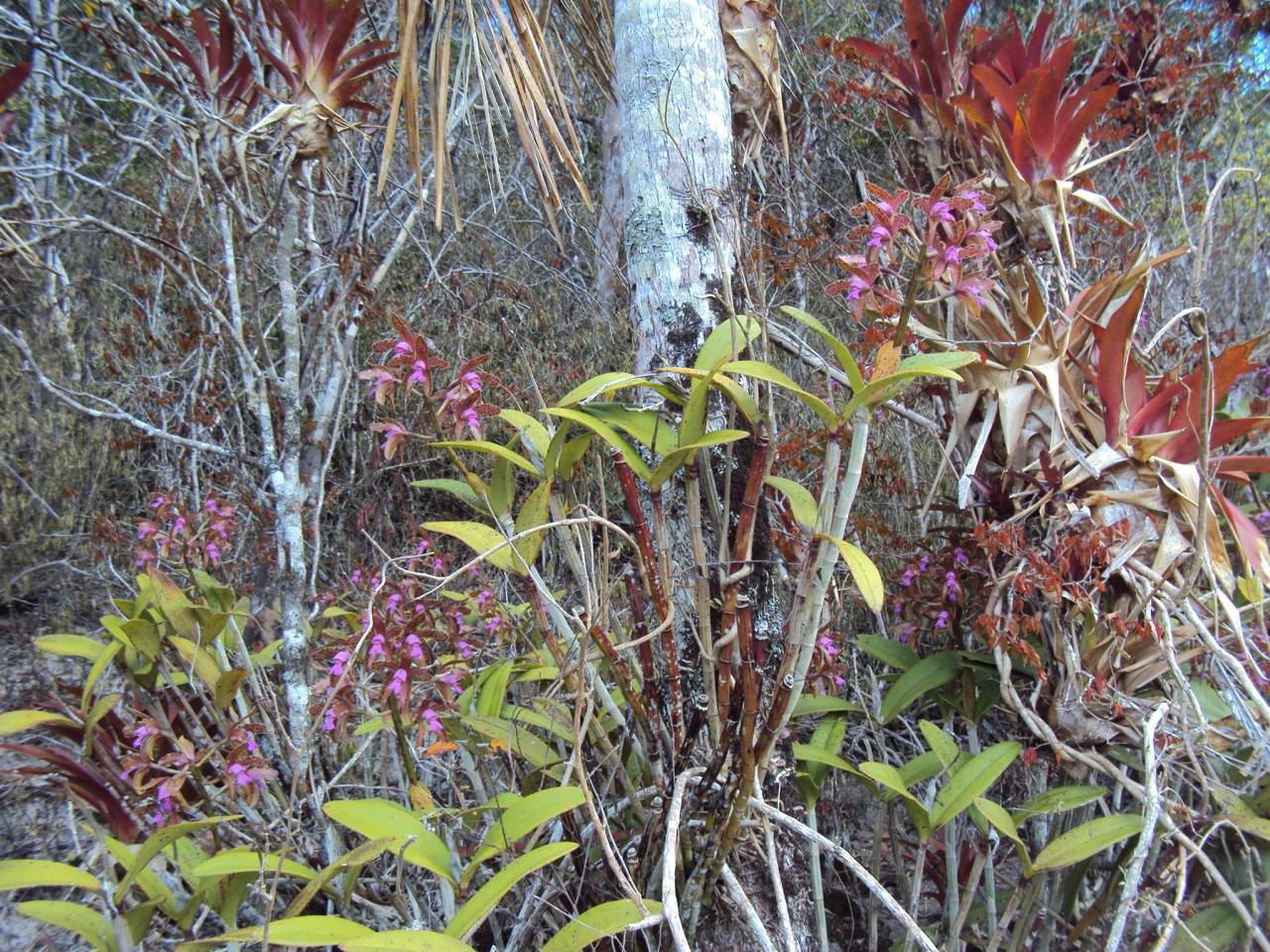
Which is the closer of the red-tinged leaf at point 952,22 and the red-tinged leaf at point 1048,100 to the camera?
the red-tinged leaf at point 1048,100

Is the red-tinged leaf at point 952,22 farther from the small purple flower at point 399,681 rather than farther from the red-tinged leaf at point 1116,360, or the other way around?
the small purple flower at point 399,681

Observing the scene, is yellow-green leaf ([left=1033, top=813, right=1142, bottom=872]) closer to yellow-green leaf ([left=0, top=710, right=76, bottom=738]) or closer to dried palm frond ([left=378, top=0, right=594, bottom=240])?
dried palm frond ([left=378, top=0, right=594, bottom=240])

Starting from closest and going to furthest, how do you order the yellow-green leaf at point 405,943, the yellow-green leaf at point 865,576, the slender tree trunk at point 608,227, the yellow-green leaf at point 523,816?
the yellow-green leaf at point 405,943 < the yellow-green leaf at point 865,576 < the yellow-green leaf at point 523,816 < the slender tree trunk at point 608,227

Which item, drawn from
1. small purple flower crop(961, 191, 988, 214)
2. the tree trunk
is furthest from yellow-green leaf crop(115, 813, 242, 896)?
small purple flower crop(961, 191, 988, 214)

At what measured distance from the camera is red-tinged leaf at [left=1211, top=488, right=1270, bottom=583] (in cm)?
168

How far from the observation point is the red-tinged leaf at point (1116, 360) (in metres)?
1.67

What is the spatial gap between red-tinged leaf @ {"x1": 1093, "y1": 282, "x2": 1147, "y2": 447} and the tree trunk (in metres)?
0.76

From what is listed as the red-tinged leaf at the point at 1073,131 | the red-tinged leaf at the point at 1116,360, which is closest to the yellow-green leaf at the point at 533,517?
the red-tinged leaf at the point at 1116,360

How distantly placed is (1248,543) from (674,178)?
1305mm

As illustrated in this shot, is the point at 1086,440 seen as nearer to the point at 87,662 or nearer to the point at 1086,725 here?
the point at 1086,725

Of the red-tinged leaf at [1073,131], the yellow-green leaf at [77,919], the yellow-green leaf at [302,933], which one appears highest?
the red-tinged leaf at [1073,131]

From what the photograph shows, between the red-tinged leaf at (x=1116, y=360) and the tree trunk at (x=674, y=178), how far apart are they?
759mm

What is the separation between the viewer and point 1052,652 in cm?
178

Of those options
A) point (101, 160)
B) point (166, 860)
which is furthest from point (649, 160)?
point (101, 160)
